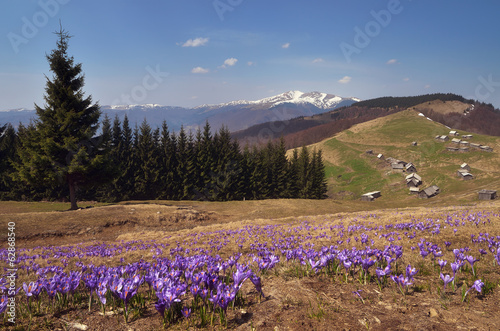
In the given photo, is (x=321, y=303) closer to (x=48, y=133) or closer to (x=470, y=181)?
(x=48, y=133)

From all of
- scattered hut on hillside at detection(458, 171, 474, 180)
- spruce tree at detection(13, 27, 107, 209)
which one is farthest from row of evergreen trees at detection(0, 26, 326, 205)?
scattered hut on hillside at detection(458, 171, 474, 180)

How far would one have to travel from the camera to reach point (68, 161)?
90.7ft

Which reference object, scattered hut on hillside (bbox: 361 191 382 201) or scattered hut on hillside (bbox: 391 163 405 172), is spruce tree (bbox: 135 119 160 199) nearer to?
scattered hut on hillside (bbox: 361 191 382 201)

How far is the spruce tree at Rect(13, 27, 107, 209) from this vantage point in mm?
26978

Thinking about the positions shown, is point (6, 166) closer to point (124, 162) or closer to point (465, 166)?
point (124, 162)

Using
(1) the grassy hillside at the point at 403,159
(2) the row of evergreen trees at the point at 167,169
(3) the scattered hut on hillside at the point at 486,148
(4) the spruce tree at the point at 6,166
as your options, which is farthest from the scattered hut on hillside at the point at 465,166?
(4) the spruce tree at the point at 6,166

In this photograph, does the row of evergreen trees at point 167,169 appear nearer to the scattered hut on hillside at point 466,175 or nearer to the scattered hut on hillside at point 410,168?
the scattered hut on hillside at point 410,168

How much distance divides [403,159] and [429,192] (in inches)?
1524

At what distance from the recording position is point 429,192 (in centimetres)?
7356

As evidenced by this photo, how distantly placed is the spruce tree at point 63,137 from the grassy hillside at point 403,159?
2460 inches

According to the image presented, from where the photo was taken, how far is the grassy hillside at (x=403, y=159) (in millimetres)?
77438

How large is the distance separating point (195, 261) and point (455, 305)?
4651mm

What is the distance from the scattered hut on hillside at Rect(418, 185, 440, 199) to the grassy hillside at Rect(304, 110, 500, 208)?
5.56ft

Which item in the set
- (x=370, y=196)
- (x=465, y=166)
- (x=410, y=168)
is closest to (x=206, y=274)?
(x=370, y=196)
